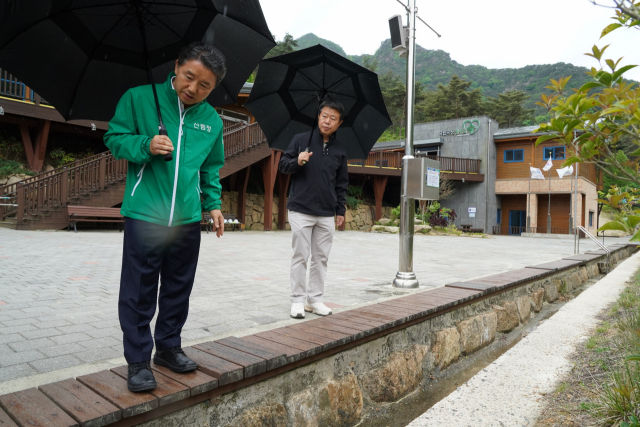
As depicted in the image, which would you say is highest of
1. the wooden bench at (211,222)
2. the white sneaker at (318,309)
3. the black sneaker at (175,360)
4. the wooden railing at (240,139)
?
the wooden railing at (240,139)

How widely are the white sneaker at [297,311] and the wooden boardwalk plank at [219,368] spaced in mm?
1221

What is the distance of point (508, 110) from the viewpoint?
48188mm

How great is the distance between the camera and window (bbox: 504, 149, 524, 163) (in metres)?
27.9

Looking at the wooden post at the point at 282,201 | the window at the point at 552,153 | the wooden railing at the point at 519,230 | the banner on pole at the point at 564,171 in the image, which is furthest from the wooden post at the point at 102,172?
the window at the point at 552,153

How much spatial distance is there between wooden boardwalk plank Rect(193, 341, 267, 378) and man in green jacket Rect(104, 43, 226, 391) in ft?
0.78

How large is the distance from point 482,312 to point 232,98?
336cm

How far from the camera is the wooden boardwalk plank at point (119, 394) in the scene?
1.71 metres

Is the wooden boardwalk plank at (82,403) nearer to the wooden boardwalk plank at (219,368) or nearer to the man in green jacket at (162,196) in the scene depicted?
the man in green jacket at (162,196)

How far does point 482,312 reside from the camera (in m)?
4.52

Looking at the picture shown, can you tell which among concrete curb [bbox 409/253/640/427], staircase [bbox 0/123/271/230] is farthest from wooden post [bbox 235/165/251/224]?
concrete curb [bbox 409/253/640/427]

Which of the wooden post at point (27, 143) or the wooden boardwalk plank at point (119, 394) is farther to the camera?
the wooden post at point (27, 143)

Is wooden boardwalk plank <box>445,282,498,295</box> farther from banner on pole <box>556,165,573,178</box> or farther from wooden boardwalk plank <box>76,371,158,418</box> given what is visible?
banner on pole <box>556,165,573,178</box>

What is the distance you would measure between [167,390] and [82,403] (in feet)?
1.05

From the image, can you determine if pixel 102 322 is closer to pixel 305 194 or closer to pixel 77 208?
pixel 305 194
